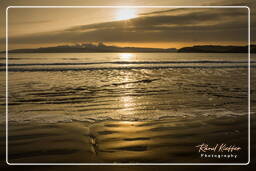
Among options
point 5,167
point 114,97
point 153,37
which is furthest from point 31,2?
point 153,37

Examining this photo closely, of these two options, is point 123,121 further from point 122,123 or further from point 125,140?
point 125,140

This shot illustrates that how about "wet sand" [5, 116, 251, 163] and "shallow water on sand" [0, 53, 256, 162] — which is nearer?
"wet sand" [5, 116, 251, 163]

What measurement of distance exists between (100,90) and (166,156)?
5.97 m

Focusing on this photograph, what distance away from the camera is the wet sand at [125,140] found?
13.7 ft

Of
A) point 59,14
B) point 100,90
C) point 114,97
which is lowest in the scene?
point 114,97

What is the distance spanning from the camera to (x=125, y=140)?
4.82 metres

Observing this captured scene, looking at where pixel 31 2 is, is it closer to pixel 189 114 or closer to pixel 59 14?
pixel 59 14

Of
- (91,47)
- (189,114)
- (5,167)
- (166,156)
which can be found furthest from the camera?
(91,47)

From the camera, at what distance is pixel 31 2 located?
301 inches

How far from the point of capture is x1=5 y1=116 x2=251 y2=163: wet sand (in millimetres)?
4180

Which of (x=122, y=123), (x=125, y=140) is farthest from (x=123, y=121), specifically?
(x=125, y=140)

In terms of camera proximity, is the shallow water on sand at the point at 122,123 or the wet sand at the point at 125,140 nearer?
the wet sand at the point at 125,140

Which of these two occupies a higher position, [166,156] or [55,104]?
[55,104]

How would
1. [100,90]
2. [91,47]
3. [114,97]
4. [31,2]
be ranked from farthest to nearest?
[91,47] → [100,90] → [114,97] → [31,2]
